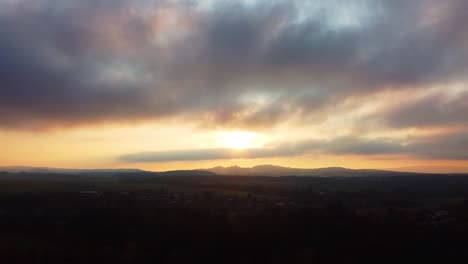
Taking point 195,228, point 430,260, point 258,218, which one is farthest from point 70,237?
point 430,260

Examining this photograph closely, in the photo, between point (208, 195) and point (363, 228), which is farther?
point (208, 195)

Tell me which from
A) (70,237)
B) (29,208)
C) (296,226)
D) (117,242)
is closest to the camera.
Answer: (117,242)

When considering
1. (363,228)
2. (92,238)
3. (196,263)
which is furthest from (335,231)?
(92,238)

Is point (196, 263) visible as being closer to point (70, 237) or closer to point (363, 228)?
point (70, 237)

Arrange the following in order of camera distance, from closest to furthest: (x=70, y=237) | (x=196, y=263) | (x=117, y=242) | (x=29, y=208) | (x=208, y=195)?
(x=196, y=263) < (x=117, y=242) < (x=70, y=237) < (x=29, y=208) < (x=208, y=195)

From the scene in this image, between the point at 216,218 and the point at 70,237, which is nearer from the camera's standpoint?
the point at 70,237

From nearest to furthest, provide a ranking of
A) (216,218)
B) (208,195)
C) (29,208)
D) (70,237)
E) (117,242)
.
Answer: (117,242) < (70,237) < (216,218) < (29,208) < (208,195)

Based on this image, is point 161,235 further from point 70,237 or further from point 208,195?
point 208,195

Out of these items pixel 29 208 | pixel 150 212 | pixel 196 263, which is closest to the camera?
pixel 196 263

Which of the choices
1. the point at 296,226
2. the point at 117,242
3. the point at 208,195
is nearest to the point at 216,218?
the point at 296,226
